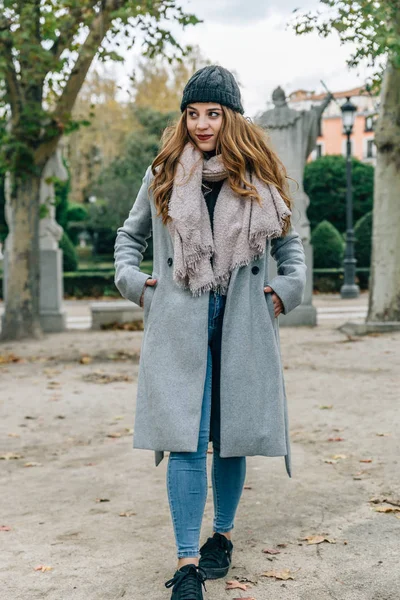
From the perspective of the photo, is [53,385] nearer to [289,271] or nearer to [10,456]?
[10,456]

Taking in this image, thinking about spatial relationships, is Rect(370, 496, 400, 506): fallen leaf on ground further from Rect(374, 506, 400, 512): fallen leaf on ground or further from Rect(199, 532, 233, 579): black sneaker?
Rect(199, 532, 233, 579): black sneaker

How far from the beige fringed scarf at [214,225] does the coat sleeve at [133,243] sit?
0.72ft

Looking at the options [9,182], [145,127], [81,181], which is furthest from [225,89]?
[81,181]

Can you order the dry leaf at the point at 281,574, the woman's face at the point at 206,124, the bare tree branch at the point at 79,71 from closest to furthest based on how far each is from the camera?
the woman's face at the point at 206,124
the dry leaf at the point at 281,574
the bare tree branch at the point at 79,71

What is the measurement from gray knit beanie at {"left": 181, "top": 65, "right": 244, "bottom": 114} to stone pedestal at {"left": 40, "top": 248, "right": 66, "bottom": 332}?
1187 centimetres

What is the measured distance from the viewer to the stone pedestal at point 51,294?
15023 mm

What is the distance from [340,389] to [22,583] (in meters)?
5.19

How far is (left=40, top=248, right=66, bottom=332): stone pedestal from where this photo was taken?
591 inches

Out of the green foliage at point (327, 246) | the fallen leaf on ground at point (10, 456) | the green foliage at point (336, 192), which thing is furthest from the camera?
the green foliage at point (336, 192)

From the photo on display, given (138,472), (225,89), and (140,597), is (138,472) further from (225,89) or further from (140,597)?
(225,89)

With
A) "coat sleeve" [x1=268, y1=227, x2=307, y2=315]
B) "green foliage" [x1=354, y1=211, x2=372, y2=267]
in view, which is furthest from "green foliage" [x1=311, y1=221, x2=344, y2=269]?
"coat sleeve" [x1=268, y1=227, x2=307, y2=315]

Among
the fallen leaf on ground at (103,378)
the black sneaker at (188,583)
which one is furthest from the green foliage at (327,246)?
the black sneaker at (188,583)

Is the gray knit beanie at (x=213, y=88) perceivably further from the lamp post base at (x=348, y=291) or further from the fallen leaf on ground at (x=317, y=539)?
the lamp post base at (x=348, y=291)

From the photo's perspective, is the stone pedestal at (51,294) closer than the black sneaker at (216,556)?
No
